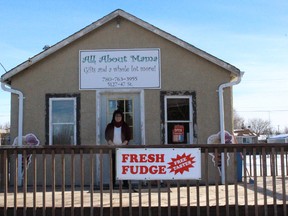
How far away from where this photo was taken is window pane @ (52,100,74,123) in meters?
11.1

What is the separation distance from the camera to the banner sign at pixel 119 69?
10984 mm

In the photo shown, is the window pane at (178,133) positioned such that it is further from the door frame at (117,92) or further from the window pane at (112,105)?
the window pane at (112,105)

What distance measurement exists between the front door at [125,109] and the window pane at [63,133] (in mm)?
810

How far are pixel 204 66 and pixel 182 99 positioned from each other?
104cm

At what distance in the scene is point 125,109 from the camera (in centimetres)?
1112

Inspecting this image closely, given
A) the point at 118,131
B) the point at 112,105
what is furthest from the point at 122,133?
the point at 112,105

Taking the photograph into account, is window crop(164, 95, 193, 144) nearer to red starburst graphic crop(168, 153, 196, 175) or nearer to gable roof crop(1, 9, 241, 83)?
gable roof crop(1, 9, 241, 83)

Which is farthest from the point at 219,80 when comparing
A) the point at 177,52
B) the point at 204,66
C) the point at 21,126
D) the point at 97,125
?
the point at 21,126

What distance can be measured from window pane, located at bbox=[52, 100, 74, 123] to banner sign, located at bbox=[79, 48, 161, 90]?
0.57 metres

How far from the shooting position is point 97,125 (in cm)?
1095

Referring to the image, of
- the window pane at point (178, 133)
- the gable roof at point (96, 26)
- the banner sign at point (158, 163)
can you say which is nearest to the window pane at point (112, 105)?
the window pane at point (178, 133)

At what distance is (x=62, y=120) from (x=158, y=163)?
4.59 meters

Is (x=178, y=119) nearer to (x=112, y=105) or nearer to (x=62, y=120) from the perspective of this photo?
(x=112, y=105)

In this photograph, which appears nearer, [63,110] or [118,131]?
[118,131]
